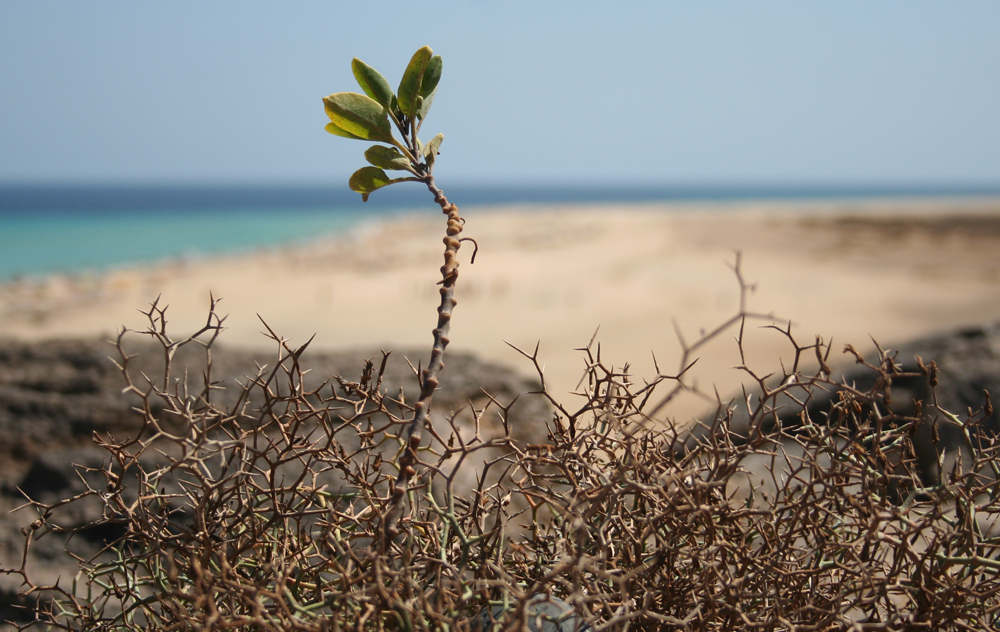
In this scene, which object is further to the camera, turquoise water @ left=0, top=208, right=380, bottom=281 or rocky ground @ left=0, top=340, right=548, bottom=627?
turquoise water @ left=0, top=208, right=380, bottom=281

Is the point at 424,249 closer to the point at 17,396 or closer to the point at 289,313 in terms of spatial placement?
the point at 289,313

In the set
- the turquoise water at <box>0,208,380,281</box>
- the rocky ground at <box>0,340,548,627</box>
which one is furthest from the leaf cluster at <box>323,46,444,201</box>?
the turquoise water at <box>0,208,380,281</box>

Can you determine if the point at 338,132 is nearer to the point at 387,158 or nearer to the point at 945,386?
the point at 387,158

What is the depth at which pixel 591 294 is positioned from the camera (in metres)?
12.3

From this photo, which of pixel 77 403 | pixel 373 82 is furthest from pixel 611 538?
pixel 77 403

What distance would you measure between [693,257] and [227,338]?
476 inches

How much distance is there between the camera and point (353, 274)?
664 inches

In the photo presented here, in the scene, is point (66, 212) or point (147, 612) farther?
point (66, 212)

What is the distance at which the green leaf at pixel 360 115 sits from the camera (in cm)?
90

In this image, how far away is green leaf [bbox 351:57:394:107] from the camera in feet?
3.04

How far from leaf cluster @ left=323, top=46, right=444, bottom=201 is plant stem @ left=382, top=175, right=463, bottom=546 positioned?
0.18 ft

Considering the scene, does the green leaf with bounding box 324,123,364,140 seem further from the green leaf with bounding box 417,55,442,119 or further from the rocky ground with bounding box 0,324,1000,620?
the rocky ground with bounding box 0,324,1000,620

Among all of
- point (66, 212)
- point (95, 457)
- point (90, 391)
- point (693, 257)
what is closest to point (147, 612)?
point (95, 457)

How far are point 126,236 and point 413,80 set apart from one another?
129 ft
